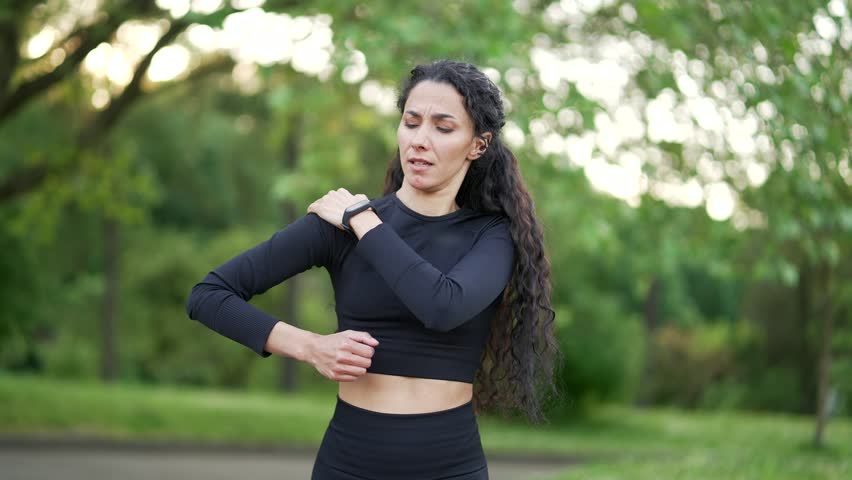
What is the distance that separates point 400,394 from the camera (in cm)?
266

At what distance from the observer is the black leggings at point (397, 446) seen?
104 inches

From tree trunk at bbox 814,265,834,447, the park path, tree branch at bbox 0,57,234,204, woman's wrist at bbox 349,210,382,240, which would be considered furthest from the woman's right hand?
tree trunk at bbox 814,265,834,447

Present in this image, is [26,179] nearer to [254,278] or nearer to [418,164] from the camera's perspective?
[254,278]

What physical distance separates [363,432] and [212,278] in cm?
59

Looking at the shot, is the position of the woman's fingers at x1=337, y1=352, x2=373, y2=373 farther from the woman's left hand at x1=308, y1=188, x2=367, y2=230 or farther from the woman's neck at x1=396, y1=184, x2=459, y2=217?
the woman's neck at x1=396, y1=184, x2=459, y2=217

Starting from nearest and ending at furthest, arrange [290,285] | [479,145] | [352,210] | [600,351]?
[352,210] → [479,145] → [600,351] → [290,285]

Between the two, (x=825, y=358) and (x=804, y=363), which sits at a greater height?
(x=825, y=358)

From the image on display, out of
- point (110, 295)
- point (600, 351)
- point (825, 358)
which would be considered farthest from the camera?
point (110, 295)

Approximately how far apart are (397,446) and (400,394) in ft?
0.46

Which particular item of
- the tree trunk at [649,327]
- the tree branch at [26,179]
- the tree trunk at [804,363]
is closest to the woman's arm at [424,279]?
the tree branch at [26,179]

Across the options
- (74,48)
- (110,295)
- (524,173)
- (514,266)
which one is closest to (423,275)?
(514,266)

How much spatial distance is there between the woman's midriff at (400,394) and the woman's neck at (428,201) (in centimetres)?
47

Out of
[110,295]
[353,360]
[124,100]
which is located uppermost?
[124,100]

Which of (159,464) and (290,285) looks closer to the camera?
(159,464)
